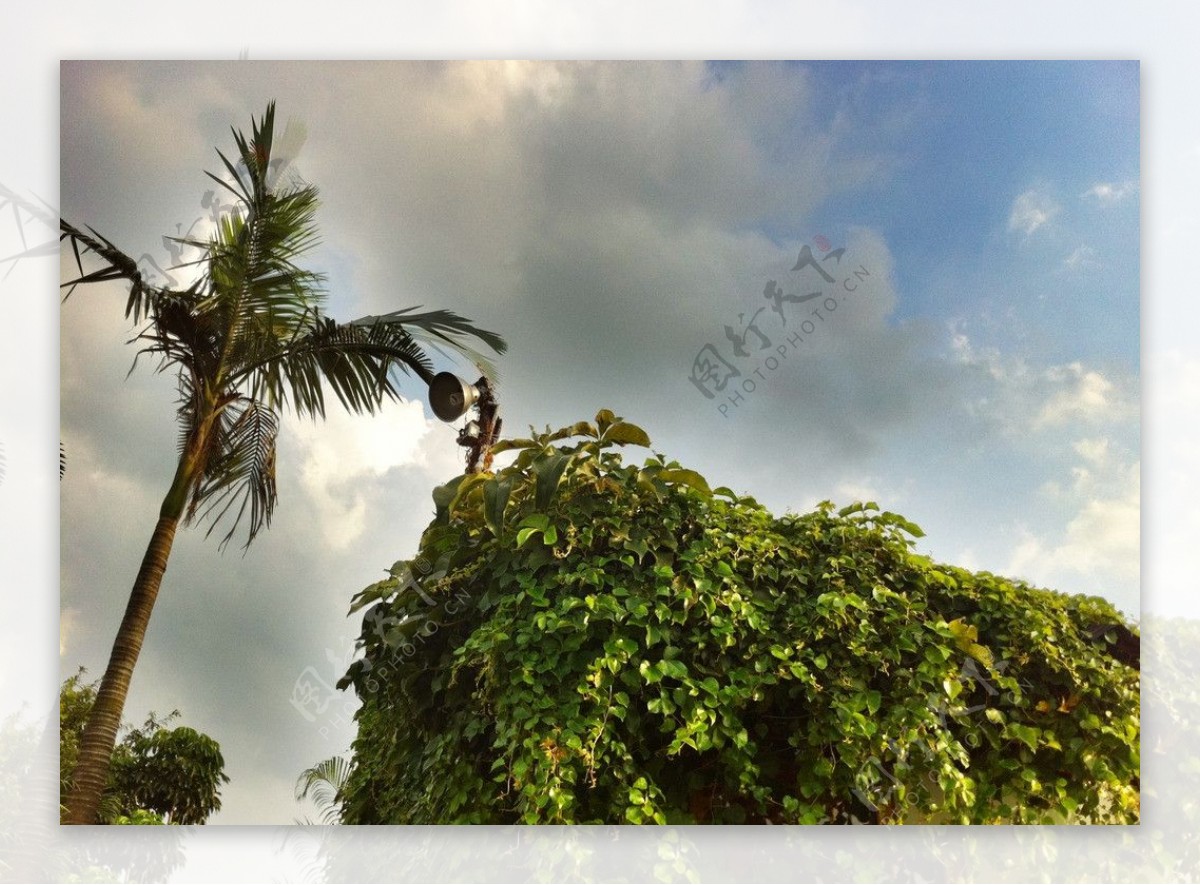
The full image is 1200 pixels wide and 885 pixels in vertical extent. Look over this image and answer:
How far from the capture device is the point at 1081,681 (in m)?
2.30

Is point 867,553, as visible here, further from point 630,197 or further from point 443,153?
point 443,153

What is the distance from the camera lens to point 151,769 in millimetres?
2305

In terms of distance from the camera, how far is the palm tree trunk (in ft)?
7.65

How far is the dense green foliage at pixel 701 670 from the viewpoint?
2158mm

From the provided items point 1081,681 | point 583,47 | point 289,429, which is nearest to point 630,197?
point 583,47

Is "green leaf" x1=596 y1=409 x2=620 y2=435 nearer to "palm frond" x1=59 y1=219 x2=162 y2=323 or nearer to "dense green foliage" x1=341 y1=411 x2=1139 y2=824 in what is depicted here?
"dense green foliage" x1=341 y1=411 x2=1139 y2=824

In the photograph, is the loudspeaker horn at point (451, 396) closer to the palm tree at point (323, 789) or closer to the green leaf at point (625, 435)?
the green leaf at point (625, 435)

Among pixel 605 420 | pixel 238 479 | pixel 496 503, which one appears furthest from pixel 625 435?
pixel 238 479

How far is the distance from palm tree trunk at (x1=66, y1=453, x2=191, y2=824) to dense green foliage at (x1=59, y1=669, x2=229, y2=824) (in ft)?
0.07

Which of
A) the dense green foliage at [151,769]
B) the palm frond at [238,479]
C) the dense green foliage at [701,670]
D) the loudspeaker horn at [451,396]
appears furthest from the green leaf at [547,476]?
the dense green foliage at [151,769]

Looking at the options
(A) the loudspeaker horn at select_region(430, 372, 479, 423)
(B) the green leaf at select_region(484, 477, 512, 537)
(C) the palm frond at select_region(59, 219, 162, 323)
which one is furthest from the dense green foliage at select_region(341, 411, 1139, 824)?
(C) the palm frond at select_region(59, 219, 162, 323)

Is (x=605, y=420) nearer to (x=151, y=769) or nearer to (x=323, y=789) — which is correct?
(x=323, y=789)

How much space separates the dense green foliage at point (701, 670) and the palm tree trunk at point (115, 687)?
19.3 inches

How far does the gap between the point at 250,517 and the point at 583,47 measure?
1403 mm
